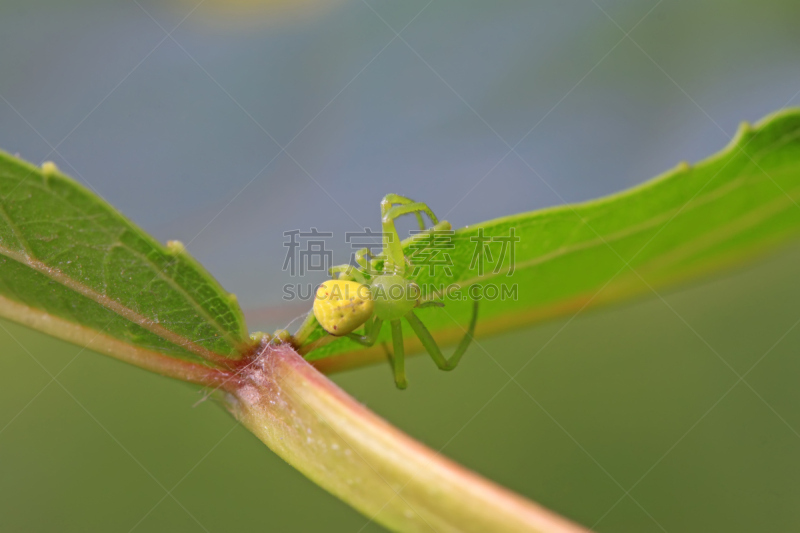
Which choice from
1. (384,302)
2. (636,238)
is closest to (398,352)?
(384,302)

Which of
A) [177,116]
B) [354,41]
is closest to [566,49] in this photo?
[354,41]

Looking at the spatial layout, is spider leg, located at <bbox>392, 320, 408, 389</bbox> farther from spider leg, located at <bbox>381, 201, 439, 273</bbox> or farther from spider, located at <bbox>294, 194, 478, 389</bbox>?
spider leg, located at <bbox>381, 201, 439, 273</bbox>

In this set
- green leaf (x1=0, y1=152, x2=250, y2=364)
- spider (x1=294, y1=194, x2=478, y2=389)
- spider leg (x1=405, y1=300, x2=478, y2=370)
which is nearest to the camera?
green leaf (x1=0, y1=152, x2=250, y2=364)

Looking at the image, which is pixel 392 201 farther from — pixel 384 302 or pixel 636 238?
pixel 636 238

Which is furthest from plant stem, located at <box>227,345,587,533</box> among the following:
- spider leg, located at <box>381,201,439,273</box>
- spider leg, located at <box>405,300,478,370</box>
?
spider leg, located at <box>381,201,439,273</box>

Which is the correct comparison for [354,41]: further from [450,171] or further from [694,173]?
[694,173]

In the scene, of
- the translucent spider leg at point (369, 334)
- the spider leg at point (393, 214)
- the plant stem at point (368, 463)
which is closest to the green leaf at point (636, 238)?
the translucent spider leg at point (369, 334)

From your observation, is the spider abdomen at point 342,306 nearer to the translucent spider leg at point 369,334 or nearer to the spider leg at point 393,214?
the translucent spider leg at point 369,334
